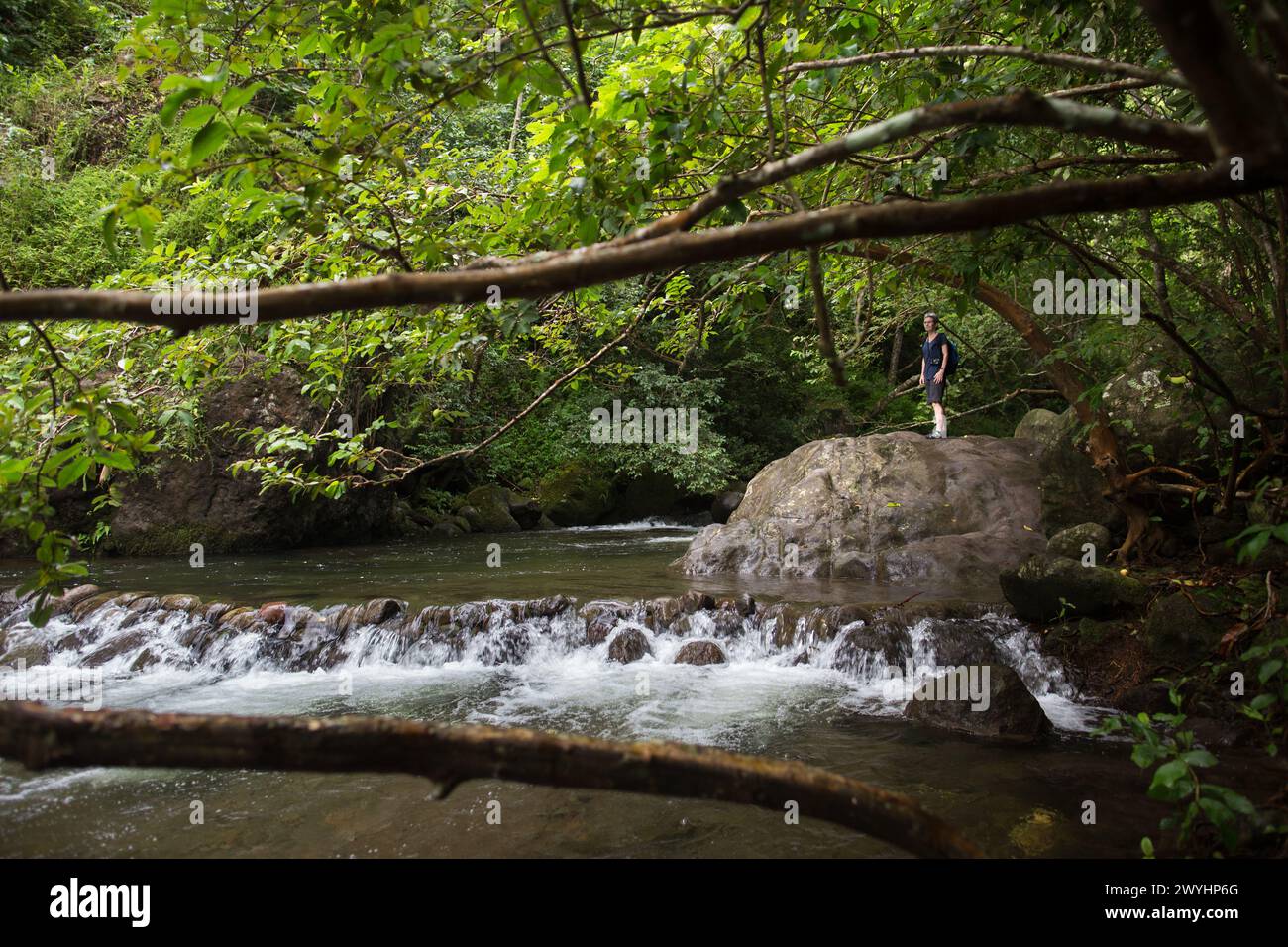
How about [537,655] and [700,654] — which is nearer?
[700,654]

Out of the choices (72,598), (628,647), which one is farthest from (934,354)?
(72,598)

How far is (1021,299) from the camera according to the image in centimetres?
1043

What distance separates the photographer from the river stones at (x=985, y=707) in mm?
5984

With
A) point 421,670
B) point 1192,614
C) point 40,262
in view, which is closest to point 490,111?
point 40,262

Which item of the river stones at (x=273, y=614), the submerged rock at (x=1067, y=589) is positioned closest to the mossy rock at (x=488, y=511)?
the river stones at (x=273, y=614)

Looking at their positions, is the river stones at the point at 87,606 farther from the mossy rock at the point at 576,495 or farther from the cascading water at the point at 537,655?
the mossy rock at the point at 576,495

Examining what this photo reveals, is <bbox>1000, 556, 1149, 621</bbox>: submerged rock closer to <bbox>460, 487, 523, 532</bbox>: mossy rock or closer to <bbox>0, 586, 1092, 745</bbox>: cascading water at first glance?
<bbox>0, 586, 1092, 745</bbox>: cascading water

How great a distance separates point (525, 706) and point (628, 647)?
1.76 meters

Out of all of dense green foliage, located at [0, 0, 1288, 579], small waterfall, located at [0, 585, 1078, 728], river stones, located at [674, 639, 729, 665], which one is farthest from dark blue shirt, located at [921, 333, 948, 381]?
river stones, located at [674, 639, 729, 665]

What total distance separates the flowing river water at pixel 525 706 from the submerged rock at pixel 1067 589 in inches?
12.5

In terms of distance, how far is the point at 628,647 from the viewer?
8758 millimetres

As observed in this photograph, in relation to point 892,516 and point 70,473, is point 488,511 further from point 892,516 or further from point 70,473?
point 70,473
